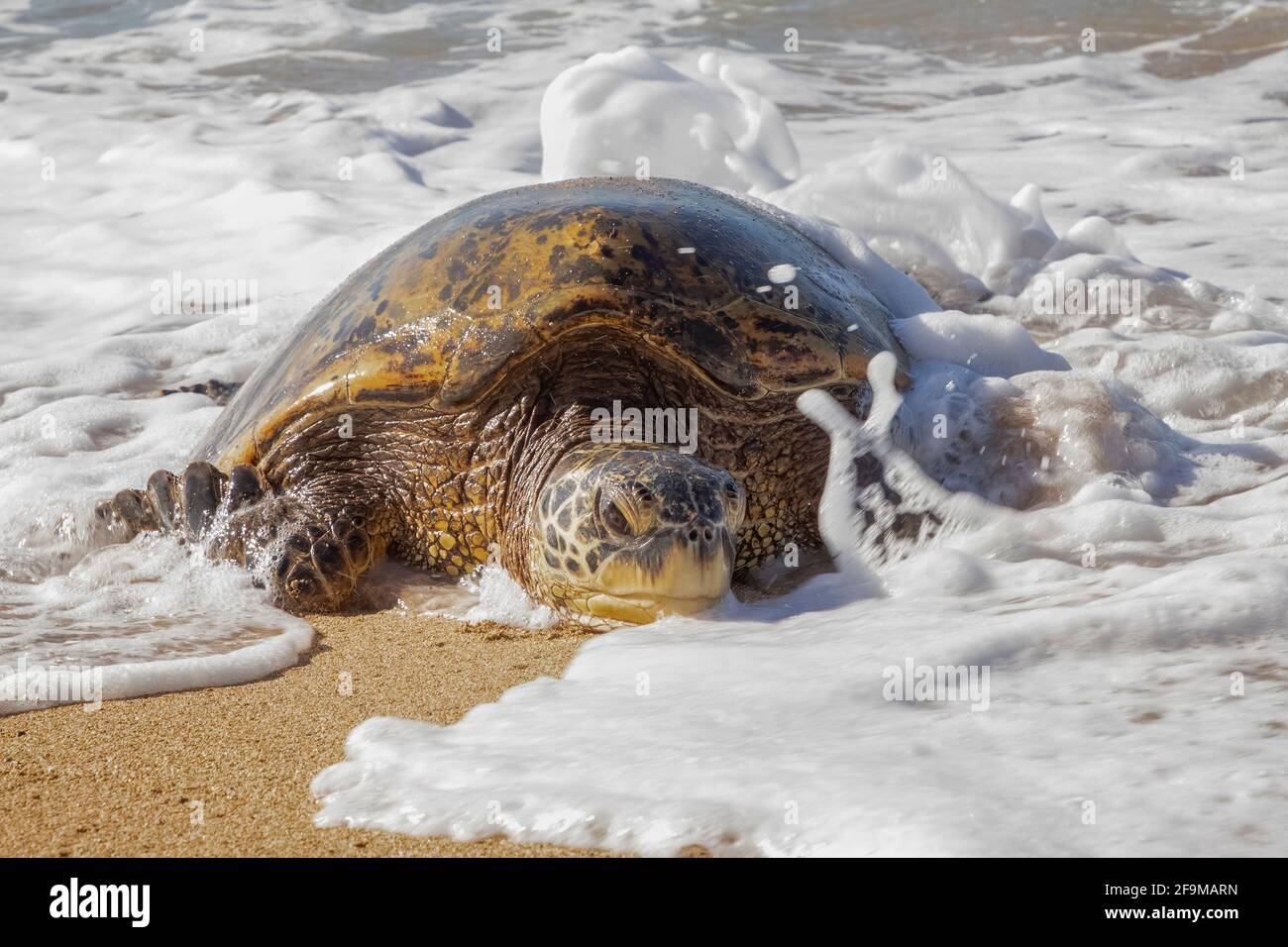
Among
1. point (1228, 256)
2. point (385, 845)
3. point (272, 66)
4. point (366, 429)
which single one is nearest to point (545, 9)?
point (272, 66)

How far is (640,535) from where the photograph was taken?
3158mm

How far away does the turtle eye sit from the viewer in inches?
125

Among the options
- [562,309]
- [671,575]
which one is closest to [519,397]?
[562,309]

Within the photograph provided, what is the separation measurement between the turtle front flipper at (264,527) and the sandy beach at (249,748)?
0.16 metres

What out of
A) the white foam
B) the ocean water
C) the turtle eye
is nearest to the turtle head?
the turtle eye

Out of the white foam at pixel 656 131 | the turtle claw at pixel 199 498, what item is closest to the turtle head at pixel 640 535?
the turtle claw at pixel 199 498

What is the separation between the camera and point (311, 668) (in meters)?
3.16

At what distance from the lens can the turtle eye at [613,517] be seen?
10.4 ft

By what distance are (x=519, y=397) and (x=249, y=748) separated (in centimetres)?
148

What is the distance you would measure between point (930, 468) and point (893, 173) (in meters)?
3.47

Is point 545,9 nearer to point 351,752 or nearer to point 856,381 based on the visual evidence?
point 856,381

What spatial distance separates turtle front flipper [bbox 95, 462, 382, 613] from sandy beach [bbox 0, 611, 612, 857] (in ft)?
0.54

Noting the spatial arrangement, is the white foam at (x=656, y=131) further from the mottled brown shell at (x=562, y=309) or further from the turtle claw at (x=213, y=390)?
the mottled brown shell at (x=562, y=309)

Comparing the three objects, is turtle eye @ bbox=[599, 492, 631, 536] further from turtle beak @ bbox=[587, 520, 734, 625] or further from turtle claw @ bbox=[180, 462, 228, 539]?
turtle claw @ bbox=[180, 462, 228, 539]
